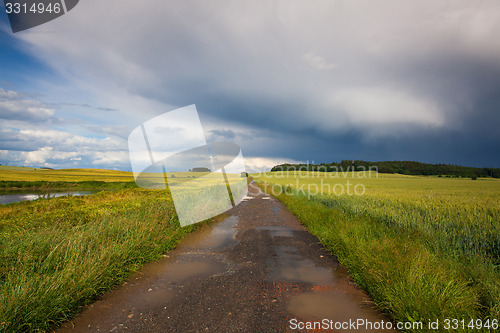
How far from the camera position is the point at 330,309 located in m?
4.20

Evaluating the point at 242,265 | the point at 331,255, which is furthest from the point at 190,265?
the point at 331,255

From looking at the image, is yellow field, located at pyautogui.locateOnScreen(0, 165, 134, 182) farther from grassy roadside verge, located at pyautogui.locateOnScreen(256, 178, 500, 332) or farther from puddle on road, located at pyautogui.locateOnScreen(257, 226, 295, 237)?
grassy roadside verge, located at pyautogui.locateOnScreen(256, 178, 500, 332)

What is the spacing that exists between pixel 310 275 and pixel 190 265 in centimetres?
311

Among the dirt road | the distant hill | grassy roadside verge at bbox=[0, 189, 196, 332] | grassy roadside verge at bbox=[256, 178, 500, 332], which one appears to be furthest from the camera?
the distant hill

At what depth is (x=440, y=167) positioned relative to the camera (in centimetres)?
9344

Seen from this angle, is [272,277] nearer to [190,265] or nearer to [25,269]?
[190,265]

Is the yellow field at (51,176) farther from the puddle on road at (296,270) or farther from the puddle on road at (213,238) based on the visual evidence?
the puddle on road at (296,270)

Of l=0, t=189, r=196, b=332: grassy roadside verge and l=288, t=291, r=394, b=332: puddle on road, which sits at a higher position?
l=0, t=189, r=196, b=332: grassy roadside verge

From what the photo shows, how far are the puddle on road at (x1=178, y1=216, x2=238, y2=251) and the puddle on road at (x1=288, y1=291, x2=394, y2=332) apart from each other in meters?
4.17

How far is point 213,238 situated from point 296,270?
436 cm

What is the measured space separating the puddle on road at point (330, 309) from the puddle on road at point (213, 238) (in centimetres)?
417

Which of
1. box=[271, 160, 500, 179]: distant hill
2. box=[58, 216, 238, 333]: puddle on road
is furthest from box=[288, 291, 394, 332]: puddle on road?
box=[271, 160, 500, 179]: distant hill

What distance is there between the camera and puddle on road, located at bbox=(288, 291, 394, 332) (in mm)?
3918

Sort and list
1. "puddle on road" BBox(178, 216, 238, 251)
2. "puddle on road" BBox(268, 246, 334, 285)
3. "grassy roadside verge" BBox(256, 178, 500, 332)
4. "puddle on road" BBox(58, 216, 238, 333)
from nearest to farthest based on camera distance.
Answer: "grassy roadside verge" BBox(256, 178, 500, 332)
"puddle on road" BBox(58, 216, 238, 333)
"puddle on road" BBox(268, 246, 334, 285)
"puddle on road" BBox(178, 216, 238, 251)
